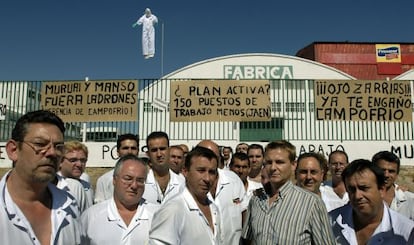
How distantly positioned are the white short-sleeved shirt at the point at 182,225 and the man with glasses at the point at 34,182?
82 centimetres

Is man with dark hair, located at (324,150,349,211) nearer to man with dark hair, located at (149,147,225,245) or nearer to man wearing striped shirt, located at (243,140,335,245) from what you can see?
man wearing striped shirt, located at (243,140,335,245)

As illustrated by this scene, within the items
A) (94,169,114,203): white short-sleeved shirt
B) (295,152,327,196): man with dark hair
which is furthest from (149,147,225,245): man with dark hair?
(94,169,114,203): white short-sleeved shirt

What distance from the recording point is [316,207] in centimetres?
311

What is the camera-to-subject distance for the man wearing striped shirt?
3.05m

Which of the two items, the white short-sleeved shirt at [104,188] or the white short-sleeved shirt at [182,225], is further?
the white short-sleeved shirt at [104,188]

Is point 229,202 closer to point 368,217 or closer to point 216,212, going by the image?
point 216,212

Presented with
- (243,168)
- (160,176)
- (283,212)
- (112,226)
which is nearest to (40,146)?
(112,226)

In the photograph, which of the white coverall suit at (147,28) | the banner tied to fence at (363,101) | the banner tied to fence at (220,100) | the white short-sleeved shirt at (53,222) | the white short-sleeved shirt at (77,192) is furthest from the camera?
the white coverall suit at (147,28)

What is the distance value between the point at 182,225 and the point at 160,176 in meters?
1.88

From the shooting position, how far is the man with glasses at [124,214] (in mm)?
3350

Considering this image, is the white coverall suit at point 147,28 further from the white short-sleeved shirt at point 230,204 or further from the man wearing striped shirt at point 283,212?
the man wearing striped shirt at point 283,212

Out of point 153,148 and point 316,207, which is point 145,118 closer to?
point 153,148

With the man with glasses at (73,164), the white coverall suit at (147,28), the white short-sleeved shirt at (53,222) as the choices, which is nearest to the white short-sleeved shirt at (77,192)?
the man with glasses at (73,164)

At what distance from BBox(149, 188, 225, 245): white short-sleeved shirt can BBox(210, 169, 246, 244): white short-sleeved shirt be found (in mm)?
202
